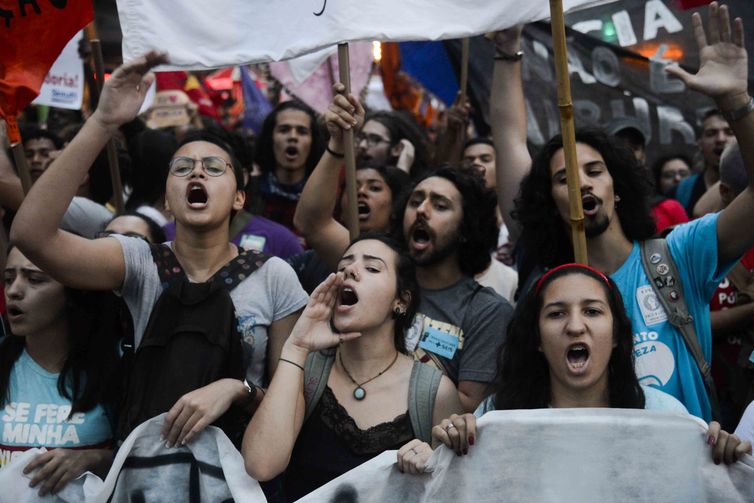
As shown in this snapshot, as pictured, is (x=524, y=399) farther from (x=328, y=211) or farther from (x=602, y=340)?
(x=328, y=211)

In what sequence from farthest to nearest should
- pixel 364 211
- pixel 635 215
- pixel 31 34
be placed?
1. pixel 364 211
2. pixel 31 34
3. pixel 635 215

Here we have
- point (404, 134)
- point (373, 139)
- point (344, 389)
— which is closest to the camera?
point (344, 389)

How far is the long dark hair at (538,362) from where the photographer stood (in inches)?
125

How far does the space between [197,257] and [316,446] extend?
30.3 inches

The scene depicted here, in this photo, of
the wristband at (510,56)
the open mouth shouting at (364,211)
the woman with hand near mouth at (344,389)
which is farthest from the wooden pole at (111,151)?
the wristband at (510,56)

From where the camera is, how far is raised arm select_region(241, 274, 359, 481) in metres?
3.04

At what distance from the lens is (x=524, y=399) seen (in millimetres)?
3199

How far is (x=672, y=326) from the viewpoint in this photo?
136 inches

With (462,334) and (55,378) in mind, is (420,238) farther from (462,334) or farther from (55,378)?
(55,378)

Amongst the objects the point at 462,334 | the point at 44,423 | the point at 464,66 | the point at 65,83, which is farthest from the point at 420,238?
the point at 65,83

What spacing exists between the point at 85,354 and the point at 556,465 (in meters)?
1.71

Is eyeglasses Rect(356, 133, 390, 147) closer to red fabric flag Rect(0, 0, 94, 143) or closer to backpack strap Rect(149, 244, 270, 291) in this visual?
red fabric flag Rect(0, 0, 94, 143)

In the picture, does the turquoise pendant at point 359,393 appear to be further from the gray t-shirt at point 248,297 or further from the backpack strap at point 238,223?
the backpack strap at point 238,223

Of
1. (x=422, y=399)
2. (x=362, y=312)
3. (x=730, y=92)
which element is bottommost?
(x=422, y=399)
